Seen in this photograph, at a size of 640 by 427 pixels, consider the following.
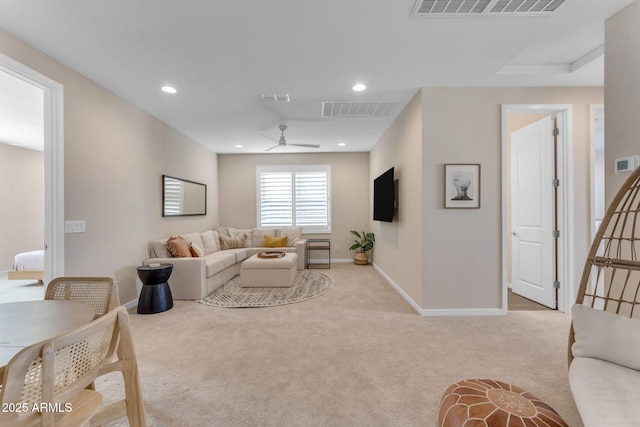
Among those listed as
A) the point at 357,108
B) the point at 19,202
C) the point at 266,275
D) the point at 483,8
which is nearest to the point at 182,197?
the point at 266,275

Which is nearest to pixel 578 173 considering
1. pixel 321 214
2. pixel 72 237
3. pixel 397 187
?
pixel 397 187

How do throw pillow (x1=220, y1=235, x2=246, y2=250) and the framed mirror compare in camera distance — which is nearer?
the framed mirror

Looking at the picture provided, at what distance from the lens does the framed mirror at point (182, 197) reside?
4.48 meters

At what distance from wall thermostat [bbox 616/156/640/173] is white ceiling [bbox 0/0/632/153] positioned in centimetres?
113

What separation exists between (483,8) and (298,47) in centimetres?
145

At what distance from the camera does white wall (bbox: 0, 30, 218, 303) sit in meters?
2.72

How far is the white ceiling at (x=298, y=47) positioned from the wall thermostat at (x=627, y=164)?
1.13m

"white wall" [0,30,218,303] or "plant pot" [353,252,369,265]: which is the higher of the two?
"white wall" [0,30,218,303]

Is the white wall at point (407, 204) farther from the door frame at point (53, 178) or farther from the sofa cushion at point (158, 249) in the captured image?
the door frame at point (53, 178)

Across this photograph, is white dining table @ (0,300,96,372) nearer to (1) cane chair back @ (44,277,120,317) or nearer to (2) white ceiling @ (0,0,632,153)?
(1) cane chair back @ (44,277,120,317)

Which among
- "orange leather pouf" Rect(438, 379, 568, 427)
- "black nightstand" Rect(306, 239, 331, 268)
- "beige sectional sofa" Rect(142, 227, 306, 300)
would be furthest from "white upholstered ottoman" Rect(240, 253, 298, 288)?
"orange leather pouf" Rect(438, 379, 568, 427)

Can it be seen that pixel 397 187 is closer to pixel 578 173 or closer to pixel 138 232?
pixel 578 173

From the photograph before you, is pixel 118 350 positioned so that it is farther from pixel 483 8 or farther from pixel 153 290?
pixel 483 8

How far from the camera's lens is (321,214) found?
690cm
